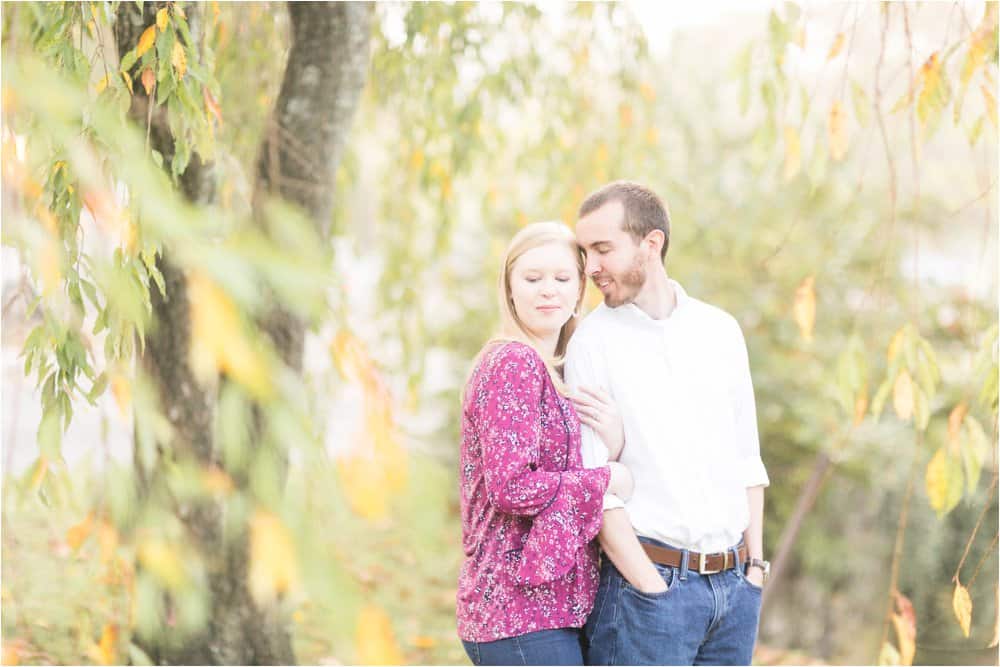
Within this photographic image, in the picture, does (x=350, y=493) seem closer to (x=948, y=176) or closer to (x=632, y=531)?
(x=632, y=531)

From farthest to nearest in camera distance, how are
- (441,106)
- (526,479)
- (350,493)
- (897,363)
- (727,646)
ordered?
1. (441,106)
2. (897,363)
3. (727,646)
4. (526,479)
5. (350,493)

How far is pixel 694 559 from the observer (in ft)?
5.53

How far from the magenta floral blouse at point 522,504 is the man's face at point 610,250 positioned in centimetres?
25

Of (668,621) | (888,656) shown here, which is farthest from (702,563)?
(888,656)

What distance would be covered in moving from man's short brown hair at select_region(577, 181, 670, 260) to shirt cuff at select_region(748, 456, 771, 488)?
51 cm

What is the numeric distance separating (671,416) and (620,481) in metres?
0.18

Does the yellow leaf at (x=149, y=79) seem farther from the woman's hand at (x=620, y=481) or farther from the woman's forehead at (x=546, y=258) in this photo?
the woman's hand at (x=620, y=481)

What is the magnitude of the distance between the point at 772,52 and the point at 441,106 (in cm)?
130

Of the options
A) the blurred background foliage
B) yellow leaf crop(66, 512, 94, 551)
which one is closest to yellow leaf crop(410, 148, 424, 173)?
the blurred background foliage

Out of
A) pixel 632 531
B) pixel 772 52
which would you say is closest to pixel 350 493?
pixel 632 531

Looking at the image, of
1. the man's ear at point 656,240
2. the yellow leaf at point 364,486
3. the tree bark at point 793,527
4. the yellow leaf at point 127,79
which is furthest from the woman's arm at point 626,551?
the tree bark at point 793,527

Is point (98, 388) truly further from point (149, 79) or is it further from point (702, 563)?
point (702, 563)

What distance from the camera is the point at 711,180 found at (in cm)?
477

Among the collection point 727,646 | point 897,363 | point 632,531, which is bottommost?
point 727,646
